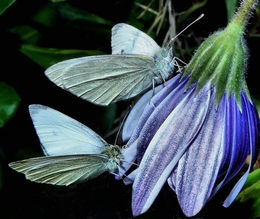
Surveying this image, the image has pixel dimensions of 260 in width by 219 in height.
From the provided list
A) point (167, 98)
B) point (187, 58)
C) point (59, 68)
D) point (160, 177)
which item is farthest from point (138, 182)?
point (187, 58)

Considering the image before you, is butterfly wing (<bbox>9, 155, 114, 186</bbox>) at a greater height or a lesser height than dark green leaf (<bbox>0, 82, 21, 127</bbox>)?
lesser

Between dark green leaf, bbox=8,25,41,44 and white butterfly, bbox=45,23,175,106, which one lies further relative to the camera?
dark green leaf, bbox=8,25,41,44

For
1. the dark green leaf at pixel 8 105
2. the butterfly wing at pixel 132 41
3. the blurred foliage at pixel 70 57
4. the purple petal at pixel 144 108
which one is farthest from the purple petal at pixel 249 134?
the dark green leaf at pixel 8 105

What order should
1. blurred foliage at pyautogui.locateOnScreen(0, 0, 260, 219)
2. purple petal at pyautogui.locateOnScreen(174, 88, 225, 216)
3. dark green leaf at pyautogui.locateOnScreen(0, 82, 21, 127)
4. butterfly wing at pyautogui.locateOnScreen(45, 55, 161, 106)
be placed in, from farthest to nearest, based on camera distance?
blurred foliage at pyautogui.locateOnScreen(0, 0, 260, 219), dark green leaf at pyautogui.locateOnScreen(0, 82, 21, 127), butterfly wing at pyautogui.locateOnScreen(45, 55, 161, 106), purple petal at pyautogui.locateOnScreen(174, 88, 225, 216)

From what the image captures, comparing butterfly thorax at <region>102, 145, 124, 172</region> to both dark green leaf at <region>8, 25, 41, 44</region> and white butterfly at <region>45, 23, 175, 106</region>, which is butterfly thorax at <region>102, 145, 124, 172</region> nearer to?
white butterfly at <region>45, 23, 175, 106</region>

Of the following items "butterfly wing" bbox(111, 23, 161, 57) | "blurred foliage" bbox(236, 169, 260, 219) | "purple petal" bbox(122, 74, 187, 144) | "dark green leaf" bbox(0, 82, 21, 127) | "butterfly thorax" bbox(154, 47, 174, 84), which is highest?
"butterfly wing" bbox(111, 23, 161, 57)

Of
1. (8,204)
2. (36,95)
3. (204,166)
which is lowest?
(8,204)

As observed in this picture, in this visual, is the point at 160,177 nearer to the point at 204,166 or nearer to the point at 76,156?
the point at 204,166

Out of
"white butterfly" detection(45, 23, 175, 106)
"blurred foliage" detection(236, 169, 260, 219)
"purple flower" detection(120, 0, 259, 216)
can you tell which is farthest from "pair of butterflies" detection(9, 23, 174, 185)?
"blurred foliage" detection(236, 169, 260, 219)
